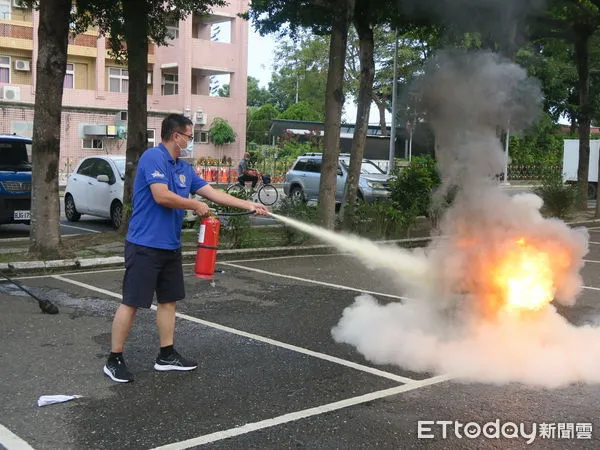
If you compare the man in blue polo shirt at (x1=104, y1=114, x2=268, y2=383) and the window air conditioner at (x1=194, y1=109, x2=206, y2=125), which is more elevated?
the window air conditioner at (x1=194, y1=109, x2=206, y2=125)

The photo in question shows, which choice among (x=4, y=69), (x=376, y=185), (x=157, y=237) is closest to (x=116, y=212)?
(x=376, y=185)

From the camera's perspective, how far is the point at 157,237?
16.4 ft

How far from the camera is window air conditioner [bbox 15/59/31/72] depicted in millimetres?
31984

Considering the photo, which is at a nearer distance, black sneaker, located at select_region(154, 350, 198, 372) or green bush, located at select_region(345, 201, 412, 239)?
black sneaker, located at select_region(154, 350, 198, 372)

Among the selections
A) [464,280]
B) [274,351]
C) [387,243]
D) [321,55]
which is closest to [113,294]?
[274,351]

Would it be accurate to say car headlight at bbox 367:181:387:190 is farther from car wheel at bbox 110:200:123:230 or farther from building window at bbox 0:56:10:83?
building window at bbox 0:56:10:83

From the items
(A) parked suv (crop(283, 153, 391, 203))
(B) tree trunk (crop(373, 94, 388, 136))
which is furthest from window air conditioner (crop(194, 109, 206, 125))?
(A) parked suv (crop(283, 153, 391, 203))

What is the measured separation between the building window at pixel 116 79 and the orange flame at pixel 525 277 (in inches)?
1277

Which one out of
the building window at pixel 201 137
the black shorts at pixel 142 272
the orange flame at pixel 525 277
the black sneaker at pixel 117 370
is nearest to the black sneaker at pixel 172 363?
the black sneaker at pixel 117 370

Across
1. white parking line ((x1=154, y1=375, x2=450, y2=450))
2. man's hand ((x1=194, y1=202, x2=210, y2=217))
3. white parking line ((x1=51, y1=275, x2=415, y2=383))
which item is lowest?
white parking line ((x1=154, y1=375, x2=450, y2=450))

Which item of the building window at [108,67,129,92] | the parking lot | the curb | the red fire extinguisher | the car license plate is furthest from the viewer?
the building window at [108,67,129,92]

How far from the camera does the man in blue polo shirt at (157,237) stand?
495 cm

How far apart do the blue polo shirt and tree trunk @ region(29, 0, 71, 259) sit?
5.08m

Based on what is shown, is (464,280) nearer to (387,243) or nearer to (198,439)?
(198,439)
